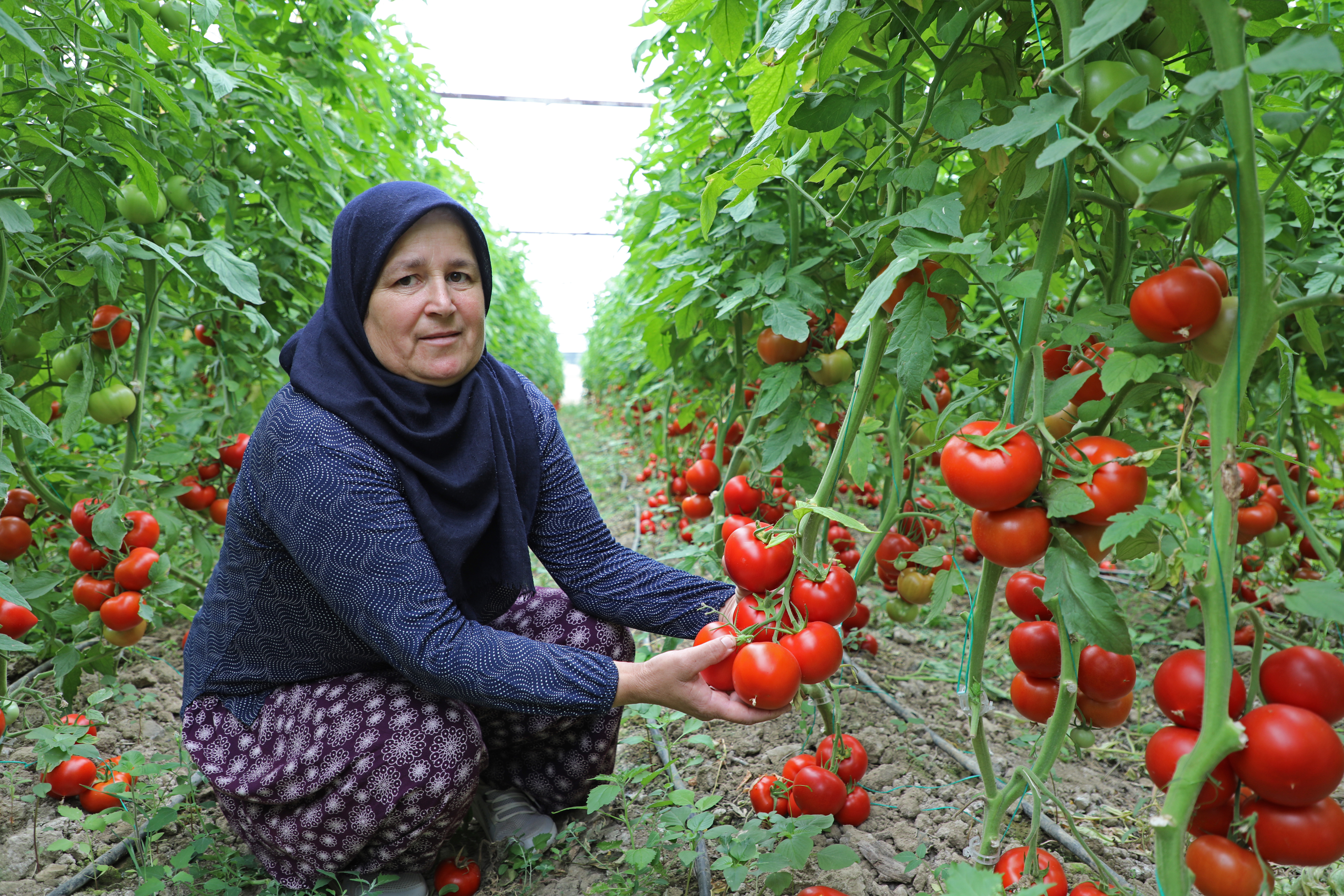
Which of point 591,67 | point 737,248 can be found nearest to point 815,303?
point 737,248

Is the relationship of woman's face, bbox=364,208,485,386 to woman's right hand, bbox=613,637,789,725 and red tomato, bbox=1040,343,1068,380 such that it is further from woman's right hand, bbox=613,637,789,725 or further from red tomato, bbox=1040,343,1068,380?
red tomato, bbox=1040,343,1068,380

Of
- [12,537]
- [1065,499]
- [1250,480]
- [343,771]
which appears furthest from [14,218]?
[1250,480]

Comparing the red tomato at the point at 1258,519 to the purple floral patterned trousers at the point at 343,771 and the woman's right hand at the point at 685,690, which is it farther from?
the purple floral patterned trousers at the point at 343,771

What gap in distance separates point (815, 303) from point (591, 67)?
9.27 metres

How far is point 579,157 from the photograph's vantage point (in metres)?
13.8

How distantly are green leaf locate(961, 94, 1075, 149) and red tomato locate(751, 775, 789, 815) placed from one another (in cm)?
120

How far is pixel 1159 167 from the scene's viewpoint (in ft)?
2.57

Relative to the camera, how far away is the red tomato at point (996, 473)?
0.85 meters

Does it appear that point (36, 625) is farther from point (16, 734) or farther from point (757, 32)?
point (757, 32)

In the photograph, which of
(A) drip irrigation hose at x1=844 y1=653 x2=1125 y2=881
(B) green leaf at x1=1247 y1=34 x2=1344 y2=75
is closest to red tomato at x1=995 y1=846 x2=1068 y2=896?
(A) drip irrigation hose at x1=844 y1=653 x2=1125 y2=881

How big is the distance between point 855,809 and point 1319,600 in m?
1.06

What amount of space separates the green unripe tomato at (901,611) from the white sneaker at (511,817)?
982 mm

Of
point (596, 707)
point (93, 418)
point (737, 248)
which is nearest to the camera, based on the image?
point (596, 707)

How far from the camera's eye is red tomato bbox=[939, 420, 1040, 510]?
0.85m
